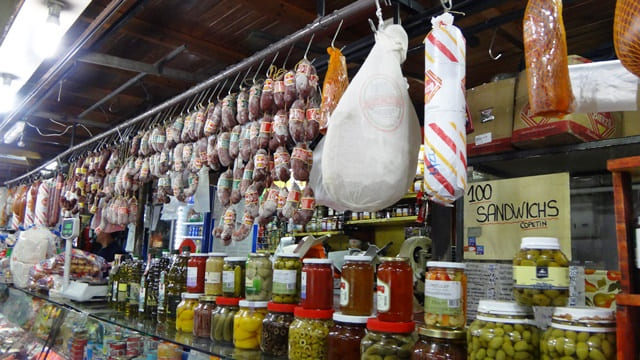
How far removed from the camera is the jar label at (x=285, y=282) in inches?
72.8

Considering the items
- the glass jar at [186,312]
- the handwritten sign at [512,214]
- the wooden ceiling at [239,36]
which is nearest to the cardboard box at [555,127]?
the handwritten sign at [512,214]

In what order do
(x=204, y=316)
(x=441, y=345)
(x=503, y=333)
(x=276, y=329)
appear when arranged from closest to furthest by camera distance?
(x=503, y=333)
(x=441, y=345)
(x=276, y=329)
(x=204, y=316)

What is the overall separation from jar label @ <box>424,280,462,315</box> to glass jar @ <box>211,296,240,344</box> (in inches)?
38.8

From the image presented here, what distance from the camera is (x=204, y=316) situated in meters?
2.16

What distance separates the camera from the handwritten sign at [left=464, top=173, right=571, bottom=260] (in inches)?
70.7

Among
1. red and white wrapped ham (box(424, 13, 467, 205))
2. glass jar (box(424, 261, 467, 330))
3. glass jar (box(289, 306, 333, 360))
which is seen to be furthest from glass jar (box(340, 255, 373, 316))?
red and white wrapped ham (box(424, 13, 467, 205))

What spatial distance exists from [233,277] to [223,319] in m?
0.18

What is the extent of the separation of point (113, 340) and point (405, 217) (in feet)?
10.9

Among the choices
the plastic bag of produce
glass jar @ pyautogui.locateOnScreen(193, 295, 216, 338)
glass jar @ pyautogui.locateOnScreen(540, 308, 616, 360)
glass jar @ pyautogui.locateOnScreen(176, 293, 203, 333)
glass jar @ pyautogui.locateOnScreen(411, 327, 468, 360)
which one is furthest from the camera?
glass jar @ pyautogui.locateOnScreen(176, 293, 203, 333)

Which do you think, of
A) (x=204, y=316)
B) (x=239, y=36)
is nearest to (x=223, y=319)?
(x=204, y=316)

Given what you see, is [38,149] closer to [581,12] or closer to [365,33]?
[365,33]

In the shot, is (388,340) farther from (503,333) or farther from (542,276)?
(542,276)

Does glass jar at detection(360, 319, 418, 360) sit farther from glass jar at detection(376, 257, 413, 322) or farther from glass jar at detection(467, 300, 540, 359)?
glass jar at detection(467, 300, 540, 359)

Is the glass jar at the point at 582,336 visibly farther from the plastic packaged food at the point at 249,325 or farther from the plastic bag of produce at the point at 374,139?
the plastic packaged food at the point at 249,325
